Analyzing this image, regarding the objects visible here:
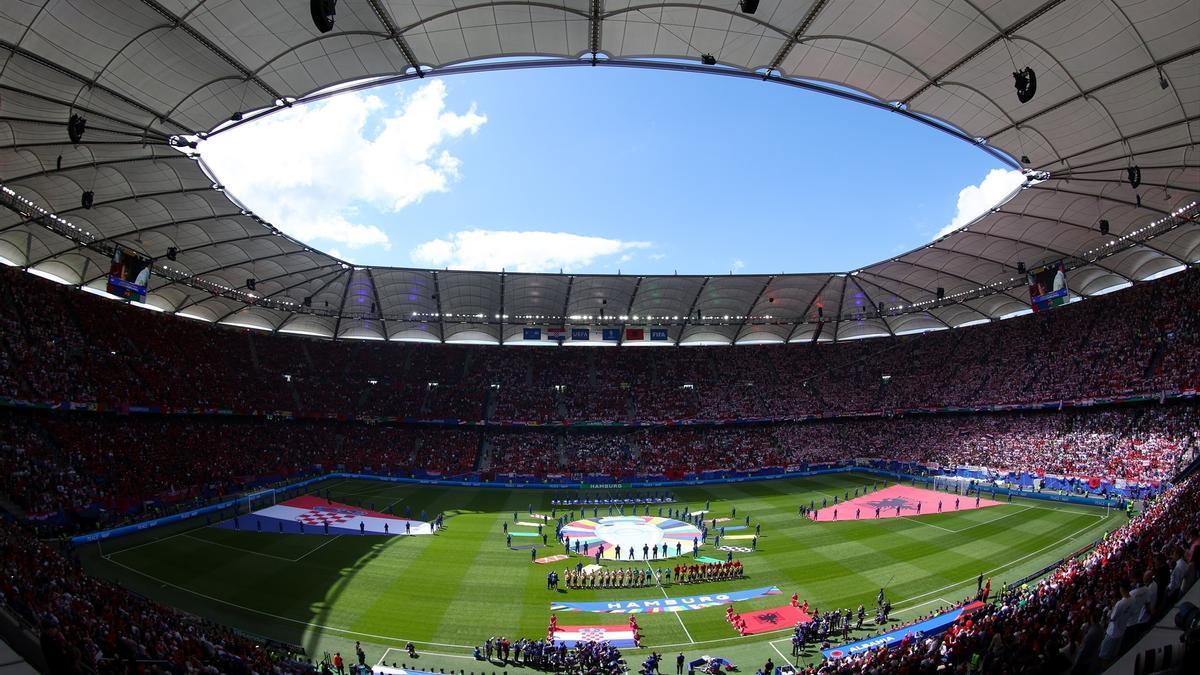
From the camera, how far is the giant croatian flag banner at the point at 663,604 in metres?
24.1

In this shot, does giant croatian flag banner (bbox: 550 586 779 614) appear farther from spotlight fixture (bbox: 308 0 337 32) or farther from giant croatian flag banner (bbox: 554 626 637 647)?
spotlight fixture (bbox: 308 0 337 32)

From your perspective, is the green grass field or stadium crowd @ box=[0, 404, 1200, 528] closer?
the green grass field

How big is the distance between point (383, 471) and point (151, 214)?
29.3m

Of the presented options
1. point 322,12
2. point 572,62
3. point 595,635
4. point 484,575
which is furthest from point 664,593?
point 322,12

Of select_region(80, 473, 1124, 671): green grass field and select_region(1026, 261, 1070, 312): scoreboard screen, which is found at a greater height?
select_region(1026, 261, 1070, 312): scoreboard screen

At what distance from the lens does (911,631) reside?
20453mm

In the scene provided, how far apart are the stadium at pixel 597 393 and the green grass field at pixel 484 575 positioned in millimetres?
223

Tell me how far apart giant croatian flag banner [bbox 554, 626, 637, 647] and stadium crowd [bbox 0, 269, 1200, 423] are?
35.6 m

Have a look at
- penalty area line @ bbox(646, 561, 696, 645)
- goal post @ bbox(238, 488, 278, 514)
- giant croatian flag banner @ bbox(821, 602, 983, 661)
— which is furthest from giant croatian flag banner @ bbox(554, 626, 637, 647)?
goal post @ bbox(238, 488, 278, 514)

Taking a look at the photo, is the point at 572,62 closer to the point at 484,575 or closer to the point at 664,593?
the point at 664,593

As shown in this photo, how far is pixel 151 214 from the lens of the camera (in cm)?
3259

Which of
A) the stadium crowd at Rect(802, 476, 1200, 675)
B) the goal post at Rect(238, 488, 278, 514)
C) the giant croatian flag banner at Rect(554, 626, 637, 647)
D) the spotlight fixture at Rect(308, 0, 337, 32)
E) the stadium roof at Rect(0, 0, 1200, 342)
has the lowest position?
the giant croatian flag banner at Rect(554, 626, 637, 647)

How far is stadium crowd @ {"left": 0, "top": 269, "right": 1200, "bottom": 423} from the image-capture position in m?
41.7

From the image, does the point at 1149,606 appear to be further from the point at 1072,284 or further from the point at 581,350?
the point at 581,350
